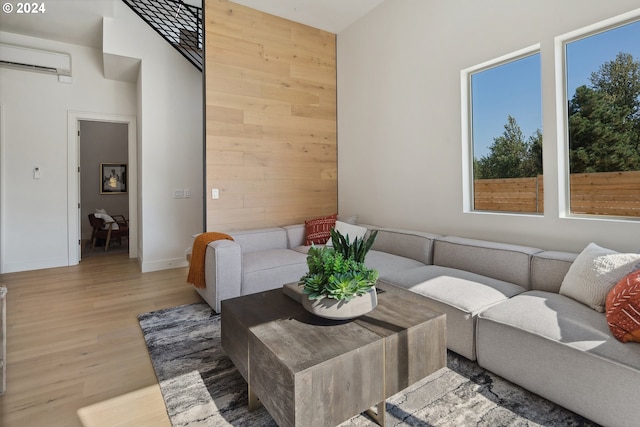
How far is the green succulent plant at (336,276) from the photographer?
4.97 feet

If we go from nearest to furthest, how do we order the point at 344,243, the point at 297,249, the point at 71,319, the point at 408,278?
the point at 344,243 < the point at 408,278 < the point at 71,319 < the point at 297,249

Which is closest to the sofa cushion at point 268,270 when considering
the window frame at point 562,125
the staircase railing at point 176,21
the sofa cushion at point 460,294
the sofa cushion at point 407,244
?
the sofa cushion at point 407,244

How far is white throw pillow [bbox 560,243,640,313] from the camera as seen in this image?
1715mm

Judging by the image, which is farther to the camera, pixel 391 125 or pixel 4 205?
pixel 4 205

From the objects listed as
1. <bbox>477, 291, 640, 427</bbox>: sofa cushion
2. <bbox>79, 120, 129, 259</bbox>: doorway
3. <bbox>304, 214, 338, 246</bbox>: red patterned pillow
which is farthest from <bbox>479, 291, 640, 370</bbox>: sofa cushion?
<bbox>79, 120, 129, 259</bbox>: doorway

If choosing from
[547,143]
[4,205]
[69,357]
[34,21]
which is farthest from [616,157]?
[4,205]

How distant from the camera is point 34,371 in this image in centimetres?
204

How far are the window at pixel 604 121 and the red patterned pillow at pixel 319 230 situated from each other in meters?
2.27

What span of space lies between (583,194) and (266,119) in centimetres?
321

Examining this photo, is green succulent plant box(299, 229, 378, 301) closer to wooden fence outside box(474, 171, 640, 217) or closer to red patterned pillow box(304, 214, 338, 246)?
wooden fence outside box(474, 171, 640, 217)

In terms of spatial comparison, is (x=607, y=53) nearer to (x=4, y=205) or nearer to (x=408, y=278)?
(x=408, y=278)

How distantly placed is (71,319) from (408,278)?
290 cm

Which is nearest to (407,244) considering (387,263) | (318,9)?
(387,263)

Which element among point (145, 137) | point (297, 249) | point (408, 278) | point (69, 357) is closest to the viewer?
point (69, 357)
